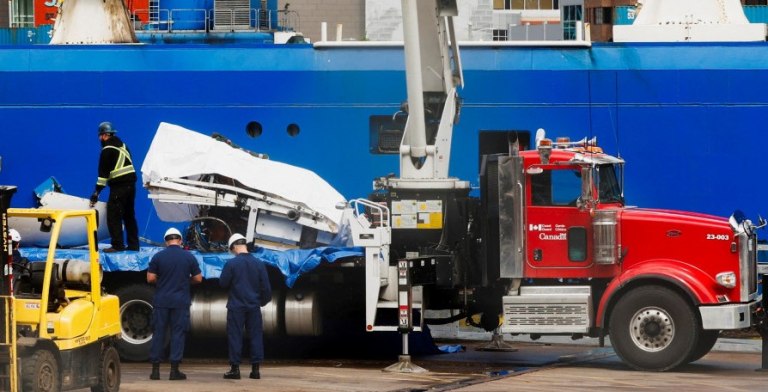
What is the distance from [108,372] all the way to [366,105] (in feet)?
33.0

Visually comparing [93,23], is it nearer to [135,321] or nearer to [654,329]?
[135,321]

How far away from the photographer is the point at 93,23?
88.4 feet

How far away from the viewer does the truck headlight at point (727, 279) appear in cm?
1827

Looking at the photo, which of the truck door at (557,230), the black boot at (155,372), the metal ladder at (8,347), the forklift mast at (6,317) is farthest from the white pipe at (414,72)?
the metal ladder at (8,347)

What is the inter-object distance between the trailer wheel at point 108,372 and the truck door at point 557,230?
5.67m

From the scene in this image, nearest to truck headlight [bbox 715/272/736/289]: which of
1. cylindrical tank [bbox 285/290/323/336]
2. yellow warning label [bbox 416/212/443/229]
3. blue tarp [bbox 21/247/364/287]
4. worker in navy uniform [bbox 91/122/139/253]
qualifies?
yellow warning label [bbox 416/212/443/229]

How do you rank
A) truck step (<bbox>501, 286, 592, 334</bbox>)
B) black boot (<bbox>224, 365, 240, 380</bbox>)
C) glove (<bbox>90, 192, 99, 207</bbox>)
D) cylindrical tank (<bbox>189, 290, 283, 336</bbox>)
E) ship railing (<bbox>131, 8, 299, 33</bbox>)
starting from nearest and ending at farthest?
black boot (<bbox>224, 365, 240, 380</bbox>)
truck step (<bbox>501, 286, 592, 334</bbox>)
cylindrical tank (<bbox>189, 290, 283, 336</bbox>)
glove (<bbox>90, 192, 99, 207</bbox>)
ship railing (<bbox>131, 8, 299, 33</bbox>)

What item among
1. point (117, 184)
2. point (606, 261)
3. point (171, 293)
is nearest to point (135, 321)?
point (117, 184)

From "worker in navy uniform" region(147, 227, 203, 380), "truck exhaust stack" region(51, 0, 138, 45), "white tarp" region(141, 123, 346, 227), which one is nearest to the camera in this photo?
"worker in navy uniform" region(147, 227, 203, 380)

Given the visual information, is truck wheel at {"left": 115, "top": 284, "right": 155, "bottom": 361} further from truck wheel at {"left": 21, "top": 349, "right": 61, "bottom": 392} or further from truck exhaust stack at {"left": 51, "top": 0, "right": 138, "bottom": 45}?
truck exhaust stack at {"left": 51, "top": 0, "right": 138, "bottom": 45}

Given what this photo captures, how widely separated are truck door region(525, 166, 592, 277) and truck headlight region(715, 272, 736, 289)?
61.8 inches

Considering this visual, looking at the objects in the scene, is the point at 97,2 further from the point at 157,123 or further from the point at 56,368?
the point at 56,368

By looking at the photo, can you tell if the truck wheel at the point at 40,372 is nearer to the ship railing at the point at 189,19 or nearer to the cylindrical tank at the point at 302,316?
the cylindrical tank at the point at 302,316

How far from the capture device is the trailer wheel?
15055 millimetres
